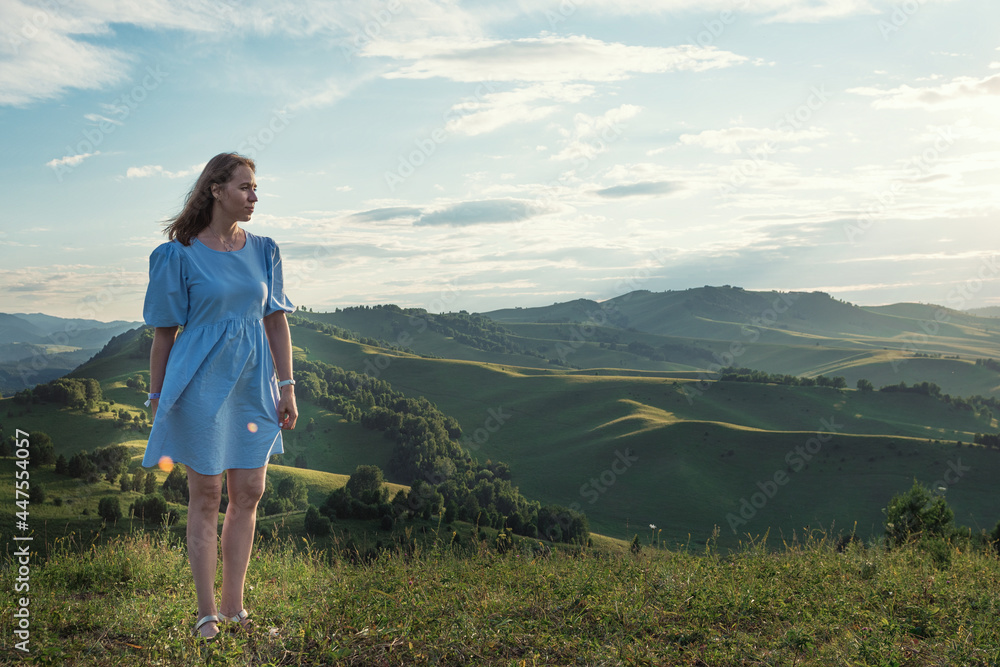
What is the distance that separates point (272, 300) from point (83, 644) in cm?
216

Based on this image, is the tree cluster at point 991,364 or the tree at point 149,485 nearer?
the tree at point 149,485

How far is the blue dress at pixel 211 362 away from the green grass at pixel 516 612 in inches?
40.6

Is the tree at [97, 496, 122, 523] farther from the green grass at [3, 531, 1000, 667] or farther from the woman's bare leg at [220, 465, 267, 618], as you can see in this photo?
the woman's bare leg at [220, 465, 267, 618]

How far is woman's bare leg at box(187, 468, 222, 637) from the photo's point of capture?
11.3 feet

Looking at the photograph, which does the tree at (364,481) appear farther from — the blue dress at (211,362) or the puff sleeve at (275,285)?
the blue dress at (211,362)

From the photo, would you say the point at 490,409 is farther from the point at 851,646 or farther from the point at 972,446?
the point at 851,646

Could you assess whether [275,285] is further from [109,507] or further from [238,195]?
[109,507]

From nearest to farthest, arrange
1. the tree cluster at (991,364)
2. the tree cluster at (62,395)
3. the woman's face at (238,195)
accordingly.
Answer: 1. the woman's face at (238,195)
2. the tree cluster at (62,395)
3. the tree cluster at (991,364)

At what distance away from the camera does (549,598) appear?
14.2ft

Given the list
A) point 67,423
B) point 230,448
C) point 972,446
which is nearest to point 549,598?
point 230,448

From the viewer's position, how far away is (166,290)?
11.2 feet

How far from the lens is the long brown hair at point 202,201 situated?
11.7ft

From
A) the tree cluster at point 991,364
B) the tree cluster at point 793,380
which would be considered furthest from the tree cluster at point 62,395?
the tree cluster at point 991,364

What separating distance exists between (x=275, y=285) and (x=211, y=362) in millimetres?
694
